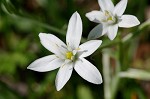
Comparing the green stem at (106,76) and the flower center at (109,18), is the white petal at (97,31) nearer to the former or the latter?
the flower center at (109,18)

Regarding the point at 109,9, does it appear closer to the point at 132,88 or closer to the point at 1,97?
the point at 132,88

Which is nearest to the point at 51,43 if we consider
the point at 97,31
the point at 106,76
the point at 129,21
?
the point at 97,31

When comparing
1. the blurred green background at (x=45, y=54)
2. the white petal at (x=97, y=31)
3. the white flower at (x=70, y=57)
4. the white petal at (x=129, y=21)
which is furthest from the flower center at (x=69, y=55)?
the blurred green background at (x=45, y=54)

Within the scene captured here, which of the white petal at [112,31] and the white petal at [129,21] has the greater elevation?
the white petal at [129,21]

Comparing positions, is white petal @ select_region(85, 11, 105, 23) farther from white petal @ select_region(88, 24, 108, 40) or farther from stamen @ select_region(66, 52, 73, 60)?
stamen @ select_region(66, 52, 73, 60)

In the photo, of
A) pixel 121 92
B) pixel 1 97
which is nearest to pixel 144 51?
pixel 121 92

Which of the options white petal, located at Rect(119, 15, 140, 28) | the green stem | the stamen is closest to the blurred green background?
the green stem

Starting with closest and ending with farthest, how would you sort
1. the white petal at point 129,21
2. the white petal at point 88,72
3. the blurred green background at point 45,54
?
the white petal at point 88,72 → the white petal at point 129,21 → the blurred green background at point 45,54

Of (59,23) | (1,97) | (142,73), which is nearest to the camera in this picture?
(142,73)
